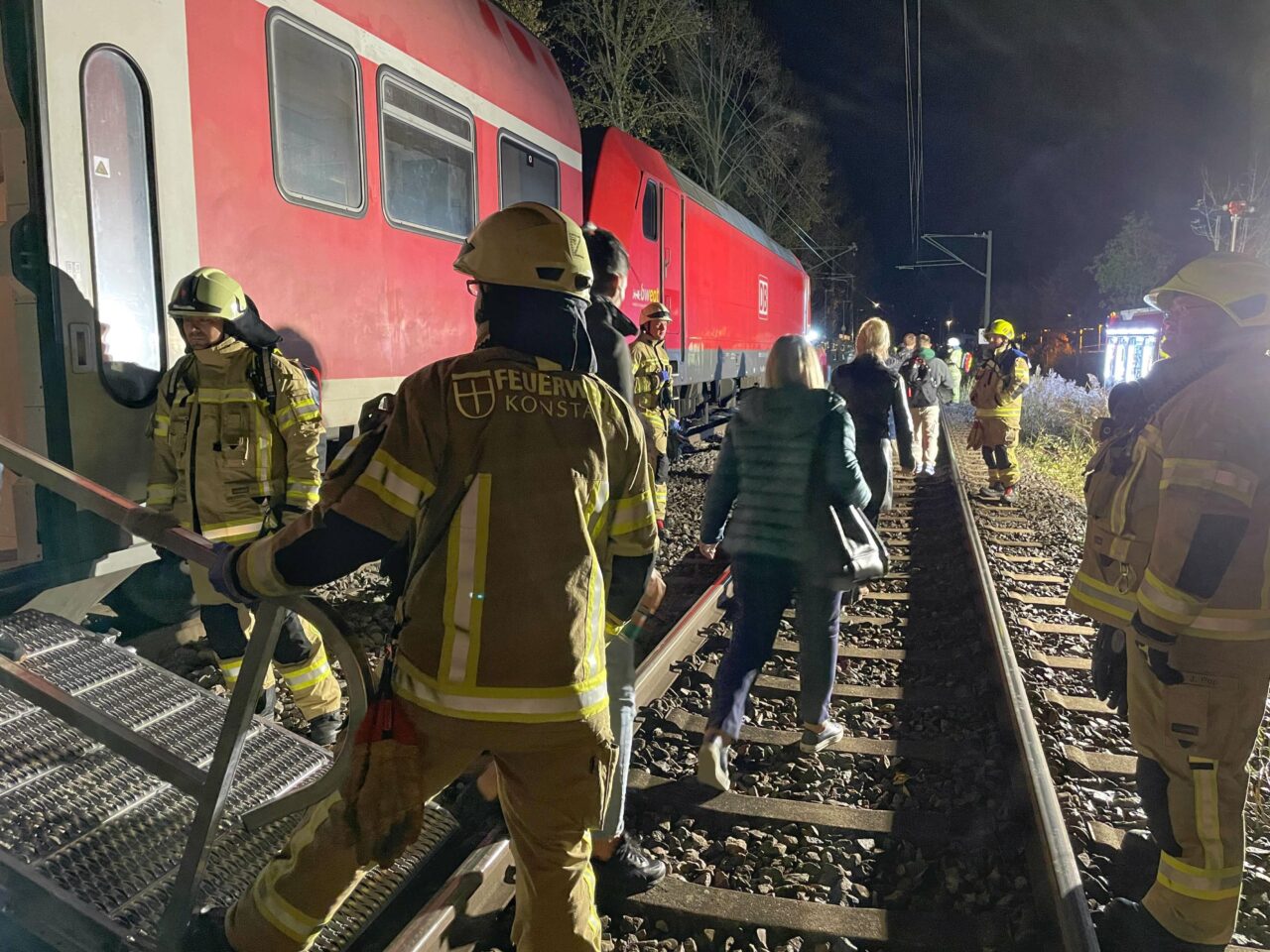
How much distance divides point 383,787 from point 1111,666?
92.8 inches

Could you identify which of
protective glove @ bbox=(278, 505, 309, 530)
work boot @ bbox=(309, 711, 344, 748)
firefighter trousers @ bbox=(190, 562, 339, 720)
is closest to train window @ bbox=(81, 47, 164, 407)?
protective glove @ bbox=(278, 505, 309, 530)

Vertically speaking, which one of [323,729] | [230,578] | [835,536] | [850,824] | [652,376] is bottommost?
[850,824]

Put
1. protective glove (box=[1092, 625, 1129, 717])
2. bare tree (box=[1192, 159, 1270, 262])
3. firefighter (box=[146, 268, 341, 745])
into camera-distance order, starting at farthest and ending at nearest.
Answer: bare tree (box=[1192, 159, 1270, 262]), firefighter (box=[146, 268, 341, 745]), protective glove (box=[1092, 625, 1129, 717])

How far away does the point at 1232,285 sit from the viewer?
8.76 feet

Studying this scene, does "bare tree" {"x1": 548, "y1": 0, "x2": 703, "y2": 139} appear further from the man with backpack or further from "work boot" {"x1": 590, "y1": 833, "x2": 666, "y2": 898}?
"work boot" {"x1": 590, "y1": 833, "x2": 666, "y2": 898}

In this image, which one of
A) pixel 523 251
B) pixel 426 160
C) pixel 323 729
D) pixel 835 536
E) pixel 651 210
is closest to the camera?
pixel 523 251

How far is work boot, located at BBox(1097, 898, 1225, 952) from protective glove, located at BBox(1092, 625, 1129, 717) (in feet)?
1.97

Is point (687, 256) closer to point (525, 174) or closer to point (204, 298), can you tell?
point (525, 174)

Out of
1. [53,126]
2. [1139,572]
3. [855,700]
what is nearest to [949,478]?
[855,700]

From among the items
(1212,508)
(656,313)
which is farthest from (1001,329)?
(1212,508)

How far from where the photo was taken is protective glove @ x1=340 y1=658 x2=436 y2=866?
6.32 feet

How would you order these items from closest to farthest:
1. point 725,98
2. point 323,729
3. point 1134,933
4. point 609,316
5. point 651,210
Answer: point 1134,933 < point 609,316 < point 323,729 < point 651,210 < point 725,98

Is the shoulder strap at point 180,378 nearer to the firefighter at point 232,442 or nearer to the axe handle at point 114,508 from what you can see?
the firefighter at point 232,442

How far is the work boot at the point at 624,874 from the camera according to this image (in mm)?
3074
